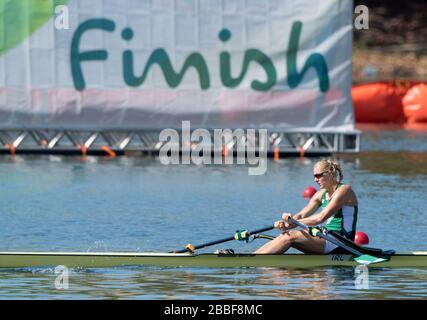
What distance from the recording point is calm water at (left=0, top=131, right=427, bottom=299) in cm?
2341

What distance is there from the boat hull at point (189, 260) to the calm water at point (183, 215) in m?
0.14

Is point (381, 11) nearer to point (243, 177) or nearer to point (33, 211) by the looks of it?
point (243, 177)

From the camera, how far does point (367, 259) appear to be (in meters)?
25.0

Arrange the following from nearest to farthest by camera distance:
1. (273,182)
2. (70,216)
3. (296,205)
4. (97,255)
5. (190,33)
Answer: (97,255) < (70,216) < (296,205) < (273,182) < (190,33)

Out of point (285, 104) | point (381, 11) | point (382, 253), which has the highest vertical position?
point (381, 11)

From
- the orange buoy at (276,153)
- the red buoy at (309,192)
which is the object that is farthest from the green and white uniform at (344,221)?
the orange buoy at (276,153)

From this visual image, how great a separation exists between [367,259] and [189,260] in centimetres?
299

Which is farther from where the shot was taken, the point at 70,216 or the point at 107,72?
the point at 107,72

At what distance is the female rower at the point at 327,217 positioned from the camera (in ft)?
82.3

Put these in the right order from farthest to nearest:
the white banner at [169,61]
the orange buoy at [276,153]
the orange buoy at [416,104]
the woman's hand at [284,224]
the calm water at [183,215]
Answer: the orange buoy at [416,104]
the orange buoy at [276,153]
the white banner at [169,61]
the woman's hand at [284,224]
the calm water at [183,215]

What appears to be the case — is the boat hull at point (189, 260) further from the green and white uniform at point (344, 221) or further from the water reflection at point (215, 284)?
the green and white uniform at point (344, 221)

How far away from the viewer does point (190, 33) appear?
4581 centimetres

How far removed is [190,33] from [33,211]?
1313cm

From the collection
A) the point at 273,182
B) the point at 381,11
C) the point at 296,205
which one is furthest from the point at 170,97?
the point at 381,11
